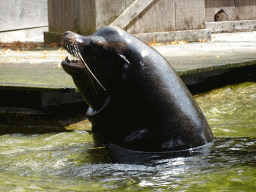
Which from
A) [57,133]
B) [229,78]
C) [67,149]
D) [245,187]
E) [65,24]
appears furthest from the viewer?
[65,24]

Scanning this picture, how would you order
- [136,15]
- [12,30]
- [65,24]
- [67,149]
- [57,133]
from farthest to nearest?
[12,30]
[65,24]
[136,15]
[57,133]
[67,149]

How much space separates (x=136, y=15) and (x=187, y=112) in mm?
6807

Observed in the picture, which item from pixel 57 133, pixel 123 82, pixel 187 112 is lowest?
pixel 57 133

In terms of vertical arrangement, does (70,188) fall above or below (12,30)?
below

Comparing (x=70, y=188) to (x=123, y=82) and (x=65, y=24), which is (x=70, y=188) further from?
(x=65, y=24)

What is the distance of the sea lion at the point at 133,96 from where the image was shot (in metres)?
2.63

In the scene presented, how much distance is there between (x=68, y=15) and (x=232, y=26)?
17.7ft

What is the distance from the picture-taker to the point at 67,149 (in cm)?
291

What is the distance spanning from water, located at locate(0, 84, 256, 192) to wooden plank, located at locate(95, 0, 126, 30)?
5.69 metres

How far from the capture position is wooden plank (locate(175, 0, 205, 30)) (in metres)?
9.75

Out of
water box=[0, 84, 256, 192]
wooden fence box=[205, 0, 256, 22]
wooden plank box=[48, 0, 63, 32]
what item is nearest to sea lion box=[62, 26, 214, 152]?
water box=[0, 84, 256, 192]

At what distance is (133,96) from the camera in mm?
2637

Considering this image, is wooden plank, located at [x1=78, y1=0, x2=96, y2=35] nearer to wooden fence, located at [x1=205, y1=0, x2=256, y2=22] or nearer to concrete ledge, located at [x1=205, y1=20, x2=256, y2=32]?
concrete ledge, located at [x1=205, y1=20, x2=256, y2=32]

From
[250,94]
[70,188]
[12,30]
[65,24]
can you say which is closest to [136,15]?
[65,24]
